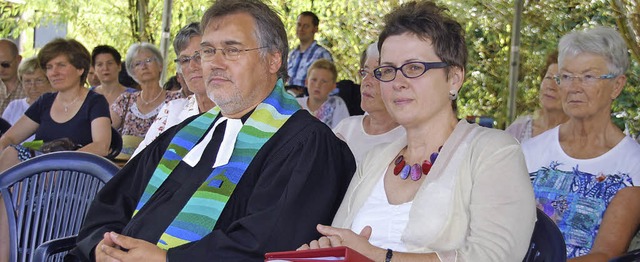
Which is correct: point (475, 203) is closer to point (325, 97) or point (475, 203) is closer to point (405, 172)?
point (405, 172)

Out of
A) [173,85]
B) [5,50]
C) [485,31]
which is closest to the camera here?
[5,50]

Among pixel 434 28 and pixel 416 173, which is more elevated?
pixel 434 28

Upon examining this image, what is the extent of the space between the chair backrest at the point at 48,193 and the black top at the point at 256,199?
0.33 m

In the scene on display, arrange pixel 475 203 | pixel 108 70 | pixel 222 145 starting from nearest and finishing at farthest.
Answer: pixel 475 203
pixel 222 145
pixel 108 70

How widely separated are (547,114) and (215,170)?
7.27ft

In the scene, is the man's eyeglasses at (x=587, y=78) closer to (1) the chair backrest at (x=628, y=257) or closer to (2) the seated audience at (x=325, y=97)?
(1) the chair backrest at (x=628, y=257)

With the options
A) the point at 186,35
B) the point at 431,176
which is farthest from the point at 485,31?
the point at 431,176

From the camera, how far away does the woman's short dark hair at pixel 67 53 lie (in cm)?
514

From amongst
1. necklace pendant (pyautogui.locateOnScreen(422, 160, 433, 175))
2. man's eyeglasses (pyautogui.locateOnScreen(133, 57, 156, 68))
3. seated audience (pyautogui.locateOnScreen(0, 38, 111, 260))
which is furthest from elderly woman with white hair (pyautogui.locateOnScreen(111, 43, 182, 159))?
necklace pendant (pyautogui.locateOnScreen(422, 160, 433, 175))

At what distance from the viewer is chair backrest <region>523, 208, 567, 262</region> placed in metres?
2.15

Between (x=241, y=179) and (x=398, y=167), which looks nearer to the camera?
(x=398, y=167)

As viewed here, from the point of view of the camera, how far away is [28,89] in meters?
6.74

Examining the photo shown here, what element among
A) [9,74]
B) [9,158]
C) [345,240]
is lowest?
[9,158]

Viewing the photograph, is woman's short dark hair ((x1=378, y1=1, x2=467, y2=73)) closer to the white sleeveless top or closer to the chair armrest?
the white sleeveless top
